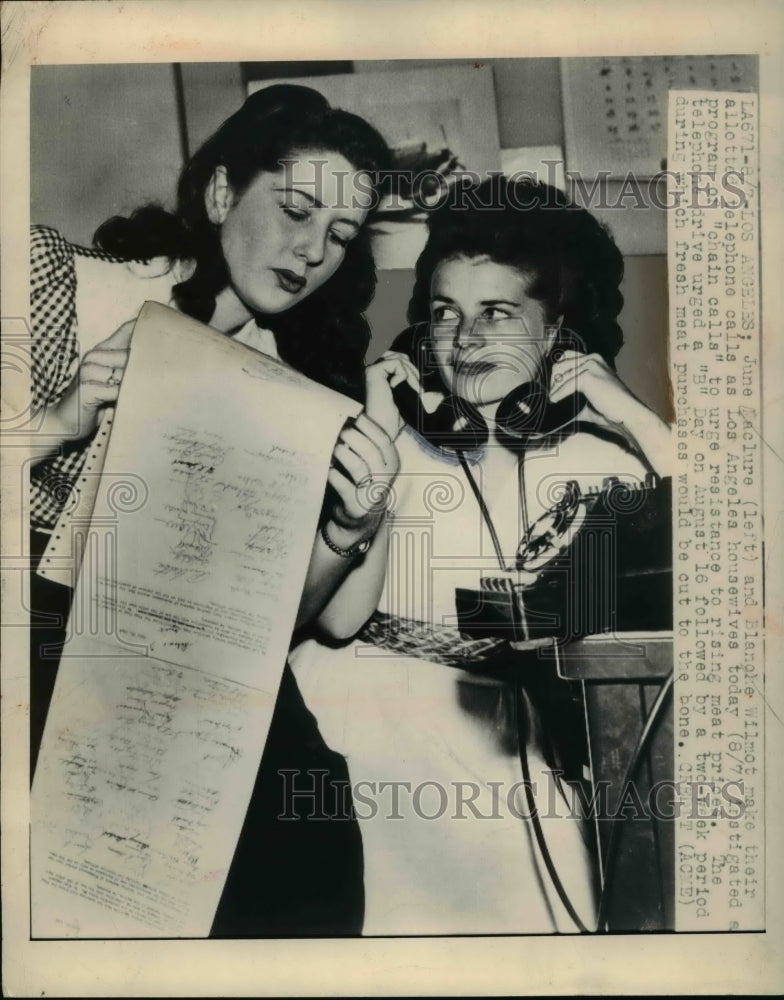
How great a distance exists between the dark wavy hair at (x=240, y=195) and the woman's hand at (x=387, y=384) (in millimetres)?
85

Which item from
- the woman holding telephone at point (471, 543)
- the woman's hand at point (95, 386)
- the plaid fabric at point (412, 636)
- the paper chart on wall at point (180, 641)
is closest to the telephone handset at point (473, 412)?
the woman holding telephone at point (471, 543)

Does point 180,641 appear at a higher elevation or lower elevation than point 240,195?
lower

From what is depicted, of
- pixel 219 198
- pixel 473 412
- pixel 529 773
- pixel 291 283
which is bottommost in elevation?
pixel 529 773

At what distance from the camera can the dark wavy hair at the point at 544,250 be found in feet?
3.58

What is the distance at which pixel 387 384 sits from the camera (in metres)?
1.09

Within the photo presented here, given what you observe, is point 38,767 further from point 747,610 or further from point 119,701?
point 747,610

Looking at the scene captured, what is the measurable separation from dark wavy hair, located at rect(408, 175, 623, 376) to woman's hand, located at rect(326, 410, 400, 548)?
19 centimetres

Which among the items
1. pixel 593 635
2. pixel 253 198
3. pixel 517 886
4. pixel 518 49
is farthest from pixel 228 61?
pixel 517 886

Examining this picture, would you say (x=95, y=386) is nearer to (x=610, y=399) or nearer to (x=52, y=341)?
(x=52, y=341)

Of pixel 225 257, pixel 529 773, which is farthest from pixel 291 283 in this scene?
pixel 529 773

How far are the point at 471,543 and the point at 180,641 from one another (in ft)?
1.37

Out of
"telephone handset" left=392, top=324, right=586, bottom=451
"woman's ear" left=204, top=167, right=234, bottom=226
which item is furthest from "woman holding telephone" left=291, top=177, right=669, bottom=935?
"woman's ear" left=204, top=167, right=234, bottom=226

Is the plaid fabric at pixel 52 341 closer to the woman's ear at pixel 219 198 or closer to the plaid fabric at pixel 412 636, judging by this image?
the woman's ear at pixel 219 198

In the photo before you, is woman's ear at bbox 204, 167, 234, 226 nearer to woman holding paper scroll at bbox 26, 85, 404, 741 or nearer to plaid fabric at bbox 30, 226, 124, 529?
woman holding paper scroll at bbox 26, 85, 404, 741
